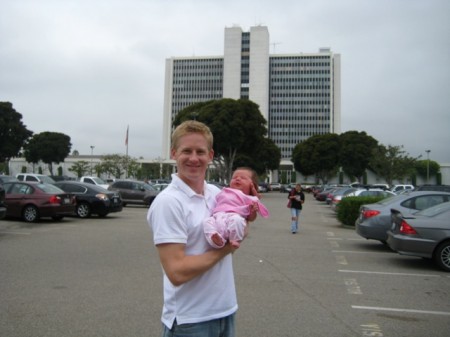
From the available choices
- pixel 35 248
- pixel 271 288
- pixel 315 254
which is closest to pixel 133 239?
pixel 35 248

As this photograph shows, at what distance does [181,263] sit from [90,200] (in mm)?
17786

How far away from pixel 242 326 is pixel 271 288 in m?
2.00

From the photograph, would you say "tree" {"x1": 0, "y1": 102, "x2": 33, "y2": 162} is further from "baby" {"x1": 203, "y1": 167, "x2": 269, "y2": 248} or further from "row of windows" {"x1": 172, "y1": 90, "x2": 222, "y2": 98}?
"row of windows" {"x1": 172, "y1": 90, "x2": 222, "y2": 98}

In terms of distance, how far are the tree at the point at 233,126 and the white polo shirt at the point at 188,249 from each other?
1891 inches

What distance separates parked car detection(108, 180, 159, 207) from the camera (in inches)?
1091

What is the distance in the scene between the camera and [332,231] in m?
16.5

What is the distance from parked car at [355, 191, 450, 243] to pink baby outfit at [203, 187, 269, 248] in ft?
32.3

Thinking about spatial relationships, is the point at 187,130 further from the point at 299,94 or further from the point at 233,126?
the point at 299,94

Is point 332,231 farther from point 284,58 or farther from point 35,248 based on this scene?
point 284,58

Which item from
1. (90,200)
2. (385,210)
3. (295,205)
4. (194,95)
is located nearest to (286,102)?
(194,95)

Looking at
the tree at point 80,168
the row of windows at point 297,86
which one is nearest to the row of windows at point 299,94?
the row of windows at point 297,86

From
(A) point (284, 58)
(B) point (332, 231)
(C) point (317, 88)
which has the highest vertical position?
(A) point (284, 58)

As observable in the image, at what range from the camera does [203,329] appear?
89.9 inches

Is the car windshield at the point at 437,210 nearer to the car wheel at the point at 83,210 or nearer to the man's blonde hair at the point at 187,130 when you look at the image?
the man's blonde hair at the point at 187,130
